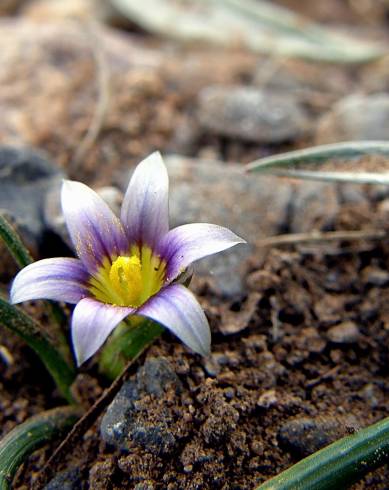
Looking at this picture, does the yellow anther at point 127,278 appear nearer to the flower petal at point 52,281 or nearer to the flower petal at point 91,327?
the flower petal at point 52,281

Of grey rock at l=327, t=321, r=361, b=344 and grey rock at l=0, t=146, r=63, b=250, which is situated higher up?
grey rock at l=0, t=146, r=63, b=250

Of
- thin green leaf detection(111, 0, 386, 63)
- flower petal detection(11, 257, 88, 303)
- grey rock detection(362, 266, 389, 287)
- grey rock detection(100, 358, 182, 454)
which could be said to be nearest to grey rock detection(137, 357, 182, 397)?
grey rock detection(100, 358, 182, 454)

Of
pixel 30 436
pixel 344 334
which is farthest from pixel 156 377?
pixel 344 334

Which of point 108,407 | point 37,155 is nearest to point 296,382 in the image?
point 108,407

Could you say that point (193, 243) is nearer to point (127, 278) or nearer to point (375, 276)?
point (127, 278)

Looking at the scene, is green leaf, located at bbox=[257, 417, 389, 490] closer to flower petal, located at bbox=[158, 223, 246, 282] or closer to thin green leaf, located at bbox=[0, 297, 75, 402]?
flower petal, located at bbox=[158, 223, 246, 282]

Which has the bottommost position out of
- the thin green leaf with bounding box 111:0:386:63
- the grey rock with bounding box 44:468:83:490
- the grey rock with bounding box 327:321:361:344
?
the grey rock with bounding box 44:468:83:490

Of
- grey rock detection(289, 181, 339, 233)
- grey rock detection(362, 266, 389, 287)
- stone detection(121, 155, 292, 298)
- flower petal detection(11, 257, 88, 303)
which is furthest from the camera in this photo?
grey rock detection(289, 181, 339, 233)
